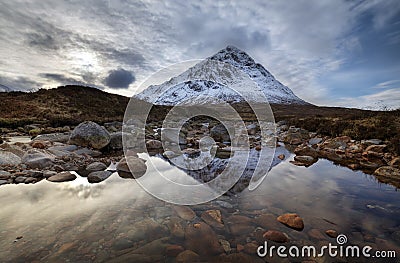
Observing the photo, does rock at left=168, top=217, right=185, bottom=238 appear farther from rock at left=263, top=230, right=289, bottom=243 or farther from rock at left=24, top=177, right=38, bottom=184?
rock at left=24, top=177, right=38, bottom=184

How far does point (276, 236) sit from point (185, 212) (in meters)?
1.66

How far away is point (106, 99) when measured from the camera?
3478cm

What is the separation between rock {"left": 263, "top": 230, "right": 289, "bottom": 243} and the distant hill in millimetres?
20821

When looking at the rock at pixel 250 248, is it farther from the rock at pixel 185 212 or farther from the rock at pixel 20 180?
the rock at pixel 20 180

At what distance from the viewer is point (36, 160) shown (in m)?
6.56

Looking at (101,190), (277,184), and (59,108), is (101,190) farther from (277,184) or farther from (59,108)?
(59,108)

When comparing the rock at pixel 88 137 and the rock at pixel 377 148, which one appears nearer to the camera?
the rock at pixel 377 148

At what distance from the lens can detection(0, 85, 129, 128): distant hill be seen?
805 inches

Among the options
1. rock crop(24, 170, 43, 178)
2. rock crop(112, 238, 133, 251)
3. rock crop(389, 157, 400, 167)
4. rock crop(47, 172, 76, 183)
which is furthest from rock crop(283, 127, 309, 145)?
rock crop(24, 170, 43, 178)

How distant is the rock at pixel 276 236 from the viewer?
318 cm

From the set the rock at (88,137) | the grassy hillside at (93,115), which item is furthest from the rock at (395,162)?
the rock at (88,137)

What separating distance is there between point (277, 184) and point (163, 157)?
5.40 m

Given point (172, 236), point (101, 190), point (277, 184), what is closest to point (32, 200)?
point (101, 190)

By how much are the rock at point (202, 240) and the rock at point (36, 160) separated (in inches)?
219
